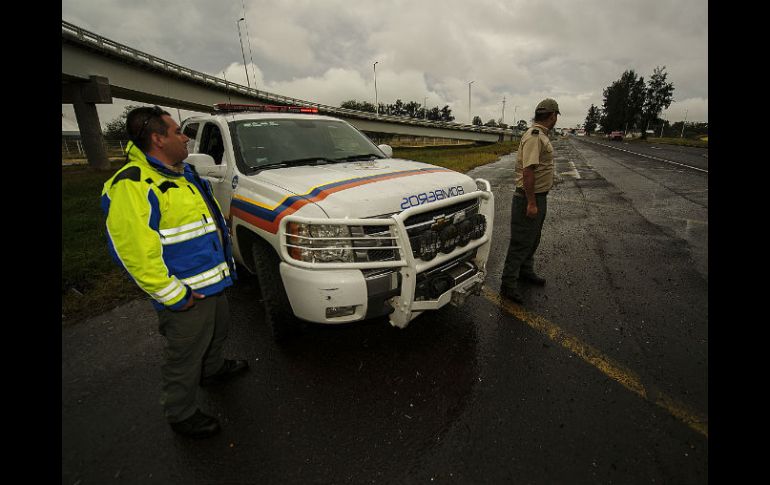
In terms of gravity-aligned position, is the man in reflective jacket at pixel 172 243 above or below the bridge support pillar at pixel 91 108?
below

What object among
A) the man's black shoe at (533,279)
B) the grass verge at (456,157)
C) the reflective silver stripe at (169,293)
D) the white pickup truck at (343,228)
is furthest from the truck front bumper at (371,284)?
the grass verge at (456,157)

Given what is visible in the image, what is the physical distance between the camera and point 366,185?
256 cm

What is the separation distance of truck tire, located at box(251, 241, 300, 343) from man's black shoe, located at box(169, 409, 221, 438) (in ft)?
2.67

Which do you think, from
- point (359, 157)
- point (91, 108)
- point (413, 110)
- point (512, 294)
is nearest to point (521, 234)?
point (512, 294)

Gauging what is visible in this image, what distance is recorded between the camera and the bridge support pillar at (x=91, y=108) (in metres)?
19.3

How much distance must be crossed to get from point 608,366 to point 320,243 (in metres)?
2.39

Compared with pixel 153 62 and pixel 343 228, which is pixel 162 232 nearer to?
pixel 343 228

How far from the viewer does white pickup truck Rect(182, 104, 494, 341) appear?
2273 mm

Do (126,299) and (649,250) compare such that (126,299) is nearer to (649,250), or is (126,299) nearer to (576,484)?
(576,484)

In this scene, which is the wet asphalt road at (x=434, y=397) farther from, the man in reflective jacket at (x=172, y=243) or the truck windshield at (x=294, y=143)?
the truck windshield at (x=294, y=143)

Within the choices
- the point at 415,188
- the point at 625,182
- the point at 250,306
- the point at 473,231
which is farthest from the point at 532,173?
the point at 625,182

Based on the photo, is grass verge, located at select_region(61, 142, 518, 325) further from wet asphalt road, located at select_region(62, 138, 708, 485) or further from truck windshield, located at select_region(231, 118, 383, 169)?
truck windshield, located at select_region(231, 118, 383, 169)

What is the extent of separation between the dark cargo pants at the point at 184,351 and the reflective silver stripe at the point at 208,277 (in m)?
0.11
